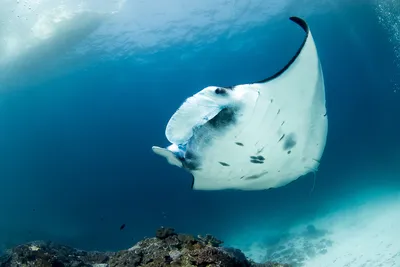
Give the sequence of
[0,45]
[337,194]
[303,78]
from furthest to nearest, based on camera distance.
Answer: [337,194] → [0,45] → [303,78]

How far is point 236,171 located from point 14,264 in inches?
185

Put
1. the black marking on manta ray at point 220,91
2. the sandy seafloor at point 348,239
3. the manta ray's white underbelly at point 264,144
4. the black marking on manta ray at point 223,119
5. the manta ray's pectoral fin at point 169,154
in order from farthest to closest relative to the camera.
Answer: the sandy seafloor at point 348,239, the manta ray's pectoral fin at point 169,154, the manta ray's white underbelly at point 264,144, the black marking on manta ray at point 223,119, the black marking on manta ray at point 220,91

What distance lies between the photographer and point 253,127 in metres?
4.30

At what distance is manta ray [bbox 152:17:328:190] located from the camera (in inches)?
153

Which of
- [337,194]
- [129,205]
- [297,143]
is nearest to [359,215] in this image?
[337,194]

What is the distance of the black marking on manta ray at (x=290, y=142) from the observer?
16.2 ft

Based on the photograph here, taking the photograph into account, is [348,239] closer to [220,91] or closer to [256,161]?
[256,161]

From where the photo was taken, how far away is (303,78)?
14.1ft

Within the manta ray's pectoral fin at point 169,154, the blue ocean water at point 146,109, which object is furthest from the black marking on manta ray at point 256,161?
the blue ocean water at point 146,109

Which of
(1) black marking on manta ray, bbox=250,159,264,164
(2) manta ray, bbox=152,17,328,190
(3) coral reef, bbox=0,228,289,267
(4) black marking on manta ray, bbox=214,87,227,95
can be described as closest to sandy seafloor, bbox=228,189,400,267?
(2) manta ray, bbox=152,17,328,190

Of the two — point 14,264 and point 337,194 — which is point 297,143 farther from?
point 337,194

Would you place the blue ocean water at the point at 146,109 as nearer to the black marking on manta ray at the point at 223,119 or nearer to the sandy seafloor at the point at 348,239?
the sandy seafloor at the point at 348,239

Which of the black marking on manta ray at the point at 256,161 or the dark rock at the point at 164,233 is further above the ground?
the black marking on manta ray at the point at 256,161

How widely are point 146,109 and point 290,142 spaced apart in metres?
36.9
